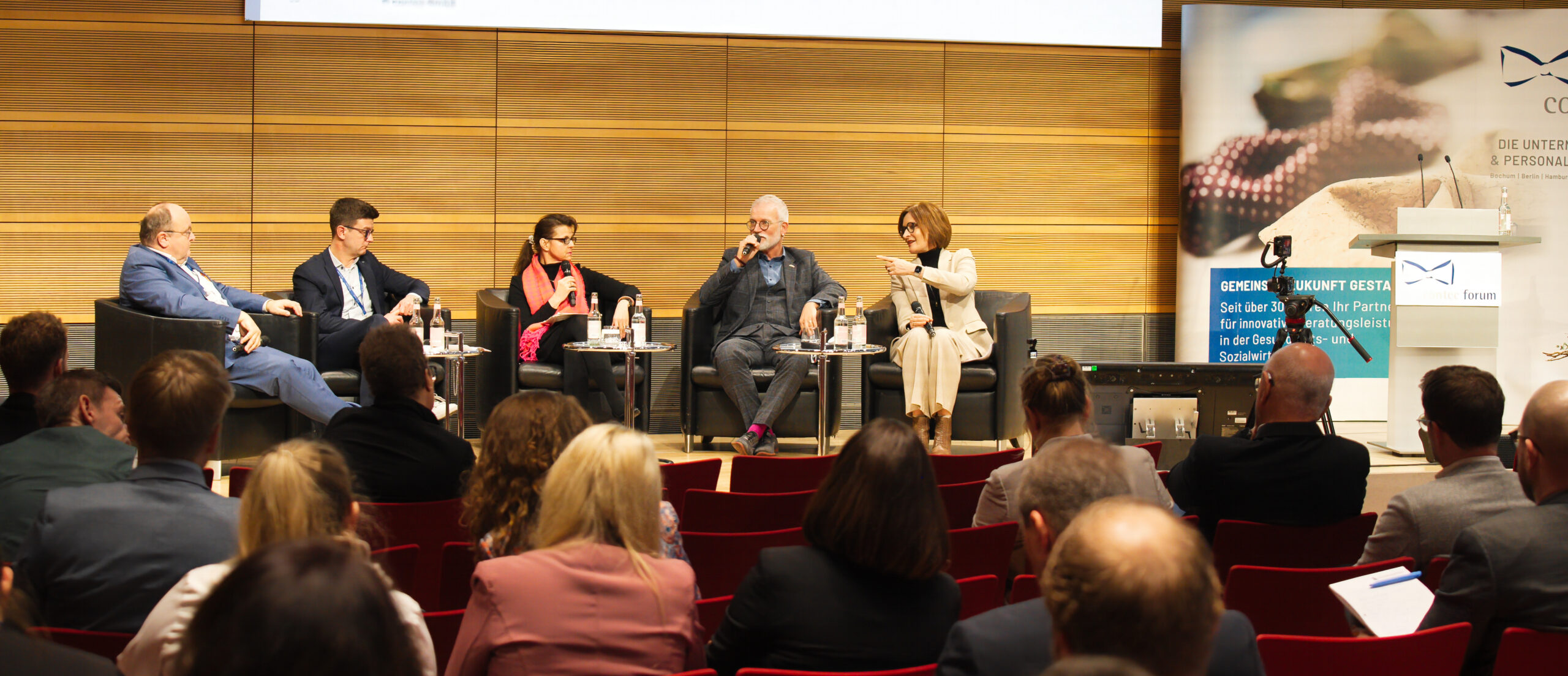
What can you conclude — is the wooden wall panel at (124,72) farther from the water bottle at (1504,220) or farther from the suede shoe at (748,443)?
the water bottle at (1504,220)

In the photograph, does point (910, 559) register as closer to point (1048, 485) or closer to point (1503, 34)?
point (1048, 485)

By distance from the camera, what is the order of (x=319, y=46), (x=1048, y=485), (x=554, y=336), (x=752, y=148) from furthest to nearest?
(x=752, y=148)
(x=319, y=46)
(x=554, y=336)
(x=1048, y=485)

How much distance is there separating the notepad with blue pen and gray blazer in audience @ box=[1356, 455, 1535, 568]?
0.35 meters

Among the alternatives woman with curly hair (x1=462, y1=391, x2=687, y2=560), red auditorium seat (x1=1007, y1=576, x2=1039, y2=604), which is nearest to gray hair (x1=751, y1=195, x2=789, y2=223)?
woman with curly hair (x1=462, y1=391, x2=687, y2=560)

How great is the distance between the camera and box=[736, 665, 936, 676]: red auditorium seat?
1497 mm

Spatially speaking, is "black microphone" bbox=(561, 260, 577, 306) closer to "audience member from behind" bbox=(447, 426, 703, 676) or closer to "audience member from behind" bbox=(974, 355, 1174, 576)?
"audience member from behind" bbox=(974, 355, 1174, 576)

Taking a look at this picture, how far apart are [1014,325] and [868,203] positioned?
1.38 m

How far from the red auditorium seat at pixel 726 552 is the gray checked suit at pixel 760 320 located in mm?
3088

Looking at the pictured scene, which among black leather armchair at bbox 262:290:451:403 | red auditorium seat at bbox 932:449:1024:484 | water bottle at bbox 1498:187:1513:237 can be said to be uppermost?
water bottle at bbox 1498:187:1513:237

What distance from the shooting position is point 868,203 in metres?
6.70

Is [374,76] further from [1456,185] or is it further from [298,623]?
[1456,185]

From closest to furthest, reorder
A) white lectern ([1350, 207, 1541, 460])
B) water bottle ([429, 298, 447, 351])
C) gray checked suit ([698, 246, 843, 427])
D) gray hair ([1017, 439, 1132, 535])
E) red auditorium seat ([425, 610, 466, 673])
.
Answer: gray hair ([1017, 439, 1132, 535])
red auditorium seat ([425, 610, 466, 673])
water bottle ([429, 298, 447, 351])
white lectern ([1350, 207, 1541, 460])
gray checked suit ([698, 246, 843, 427])

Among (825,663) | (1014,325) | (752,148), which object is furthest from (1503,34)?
(825,663)

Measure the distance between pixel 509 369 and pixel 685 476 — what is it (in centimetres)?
245
